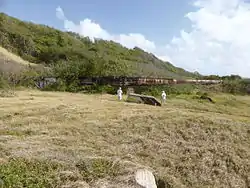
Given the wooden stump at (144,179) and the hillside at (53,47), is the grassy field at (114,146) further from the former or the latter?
the hillside at (53,47)

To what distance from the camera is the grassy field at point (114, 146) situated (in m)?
7.55

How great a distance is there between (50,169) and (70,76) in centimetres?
1489

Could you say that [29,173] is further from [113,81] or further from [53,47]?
[53,47]

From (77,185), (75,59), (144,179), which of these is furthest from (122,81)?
(77,185)

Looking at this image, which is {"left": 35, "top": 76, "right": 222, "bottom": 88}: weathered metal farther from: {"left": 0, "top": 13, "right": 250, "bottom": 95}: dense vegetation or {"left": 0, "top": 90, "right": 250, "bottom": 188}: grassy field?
{"left": 0, "top": 90, "right": 250, "bottom": 188}: grassy field

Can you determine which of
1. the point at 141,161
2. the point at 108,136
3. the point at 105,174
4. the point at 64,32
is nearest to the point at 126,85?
the point at 108,136

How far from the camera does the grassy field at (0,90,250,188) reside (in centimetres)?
755

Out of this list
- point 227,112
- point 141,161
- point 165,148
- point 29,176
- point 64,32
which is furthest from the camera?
point 64,32

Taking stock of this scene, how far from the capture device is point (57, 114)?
1277 cm

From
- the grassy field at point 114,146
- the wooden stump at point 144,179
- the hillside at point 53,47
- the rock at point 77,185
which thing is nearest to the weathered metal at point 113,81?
the grassy field at point 114,146

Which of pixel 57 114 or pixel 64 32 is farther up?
pixel 64 32

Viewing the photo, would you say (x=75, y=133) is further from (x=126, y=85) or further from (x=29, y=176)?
(x=126, y=85)

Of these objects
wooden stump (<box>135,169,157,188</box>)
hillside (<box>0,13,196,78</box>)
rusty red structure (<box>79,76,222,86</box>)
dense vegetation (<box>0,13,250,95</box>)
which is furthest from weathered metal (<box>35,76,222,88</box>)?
wooden stump (<box>135,169,157,188</box>)

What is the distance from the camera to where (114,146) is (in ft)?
33.3
